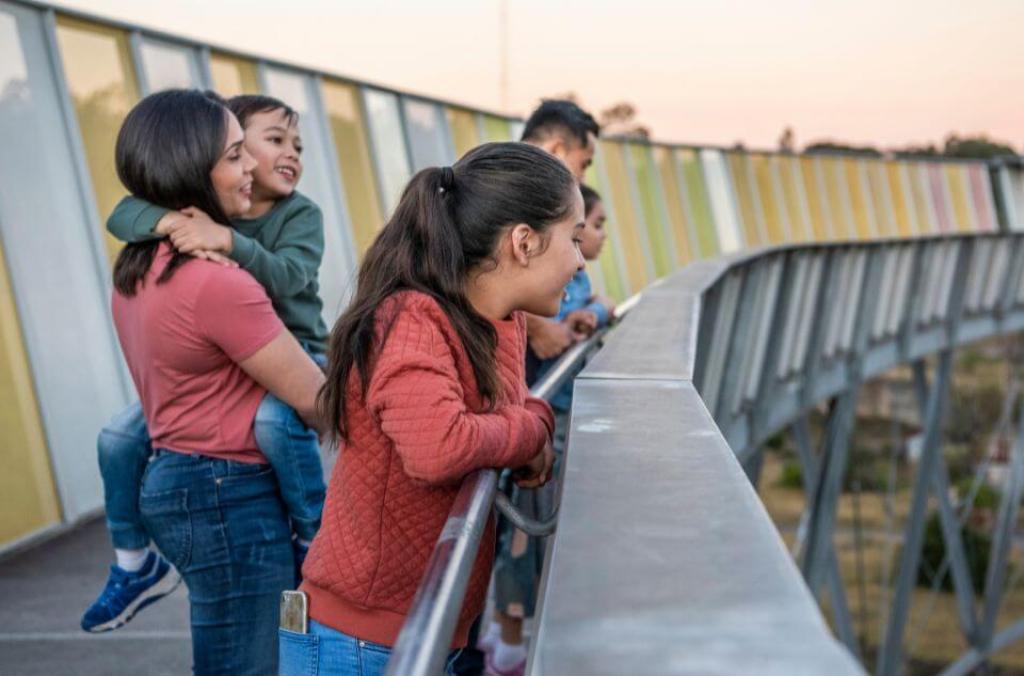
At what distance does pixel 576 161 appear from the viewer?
493 cm

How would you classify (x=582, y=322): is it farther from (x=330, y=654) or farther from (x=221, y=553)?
(x=330, y=654)

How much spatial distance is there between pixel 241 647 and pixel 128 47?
657cm

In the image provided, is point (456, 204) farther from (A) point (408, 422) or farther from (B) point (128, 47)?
(B) point (128, 47)

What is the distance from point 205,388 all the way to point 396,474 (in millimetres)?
678

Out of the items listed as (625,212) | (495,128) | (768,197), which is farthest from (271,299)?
(768,197)

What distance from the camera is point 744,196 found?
29.0m

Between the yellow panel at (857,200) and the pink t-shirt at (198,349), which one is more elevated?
the pink t-shirt at (198,349)

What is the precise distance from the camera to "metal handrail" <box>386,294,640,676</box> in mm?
1559

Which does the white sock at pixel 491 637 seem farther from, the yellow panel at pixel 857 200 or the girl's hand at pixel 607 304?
the yellow panel at pixel 857 200

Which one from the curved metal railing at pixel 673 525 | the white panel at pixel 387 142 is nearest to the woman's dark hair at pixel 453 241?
the curved metal railing at pixel 673 525

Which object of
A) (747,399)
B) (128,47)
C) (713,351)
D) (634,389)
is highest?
(128,47)

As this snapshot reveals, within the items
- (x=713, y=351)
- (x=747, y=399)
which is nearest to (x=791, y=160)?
(x=747, y=399)

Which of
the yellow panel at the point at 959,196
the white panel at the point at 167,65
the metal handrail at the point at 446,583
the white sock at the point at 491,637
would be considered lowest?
the yellow panel at the point at 959,196

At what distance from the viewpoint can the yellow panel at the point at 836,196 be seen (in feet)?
111
